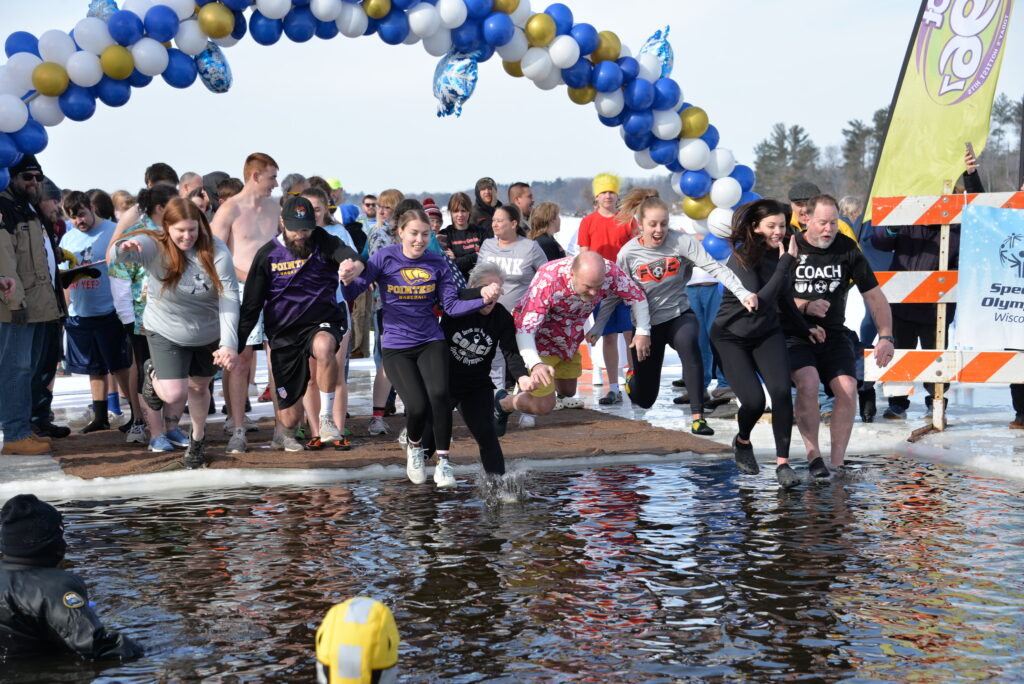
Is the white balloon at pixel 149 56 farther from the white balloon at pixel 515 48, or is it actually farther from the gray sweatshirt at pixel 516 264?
the gray sweatshirt at pixel 516 264

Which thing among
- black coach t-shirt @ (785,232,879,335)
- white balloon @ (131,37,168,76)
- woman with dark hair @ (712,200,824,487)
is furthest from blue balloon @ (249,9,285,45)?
black coach t-shirt @ (785,232,879,335)

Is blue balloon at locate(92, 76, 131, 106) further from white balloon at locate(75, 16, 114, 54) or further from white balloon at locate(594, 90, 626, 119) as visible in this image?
white balloon at locate(594, 90, 626, 119)

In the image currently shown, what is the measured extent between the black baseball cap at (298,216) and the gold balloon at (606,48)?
14.7 feet

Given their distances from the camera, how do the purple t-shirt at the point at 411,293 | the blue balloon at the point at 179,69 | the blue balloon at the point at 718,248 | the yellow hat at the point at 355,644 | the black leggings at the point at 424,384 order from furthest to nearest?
the blue balloon at the point at 718,248, the blue balloon at the point at 179,69, the purple t-shirt at the point at 411,293, the black leggings at the point at 424,384, the yellow hat at the point at 355,644

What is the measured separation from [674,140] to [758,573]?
7.58 meters

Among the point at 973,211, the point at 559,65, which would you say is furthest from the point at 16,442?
the point at 973,211

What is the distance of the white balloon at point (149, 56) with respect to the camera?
1059cm

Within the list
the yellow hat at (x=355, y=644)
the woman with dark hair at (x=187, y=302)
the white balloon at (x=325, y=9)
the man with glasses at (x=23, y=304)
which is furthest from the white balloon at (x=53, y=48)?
the yellow hat at (x=355, y=644)

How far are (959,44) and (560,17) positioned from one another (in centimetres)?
409

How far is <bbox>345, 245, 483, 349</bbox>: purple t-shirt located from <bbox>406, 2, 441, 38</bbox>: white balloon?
399 centimetres

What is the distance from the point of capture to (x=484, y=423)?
783 centimetres

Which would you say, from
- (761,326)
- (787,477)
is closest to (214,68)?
(761,326)

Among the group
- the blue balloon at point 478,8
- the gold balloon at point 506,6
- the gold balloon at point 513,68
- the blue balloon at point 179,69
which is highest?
the gold balloon at point 506,6

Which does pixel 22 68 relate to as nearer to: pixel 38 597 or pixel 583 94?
pixel 583 94
